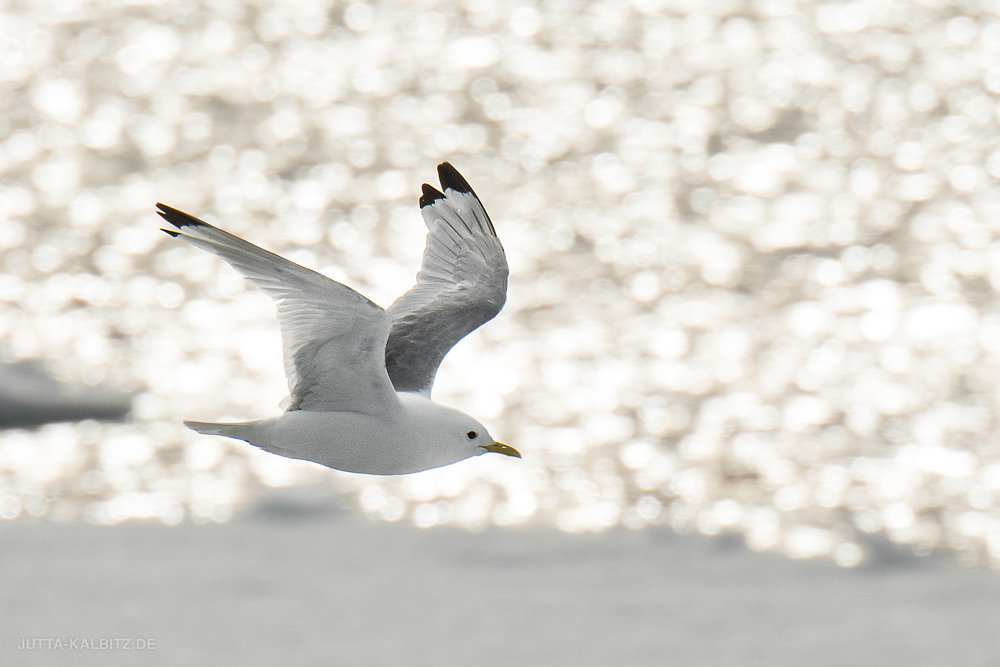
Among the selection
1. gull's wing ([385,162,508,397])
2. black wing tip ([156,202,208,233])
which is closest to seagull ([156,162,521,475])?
black wing tip ([156,202,208,233])

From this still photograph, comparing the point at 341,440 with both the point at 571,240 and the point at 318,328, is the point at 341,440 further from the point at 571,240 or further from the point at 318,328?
the point at 571,240

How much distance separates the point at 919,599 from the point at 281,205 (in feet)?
46.1

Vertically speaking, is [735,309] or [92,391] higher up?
[735,309]

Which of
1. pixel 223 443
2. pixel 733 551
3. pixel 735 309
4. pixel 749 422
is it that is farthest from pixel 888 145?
pixel 223 443

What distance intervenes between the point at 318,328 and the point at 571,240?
18441 millimetres

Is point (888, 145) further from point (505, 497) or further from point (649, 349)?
point (505, 497)

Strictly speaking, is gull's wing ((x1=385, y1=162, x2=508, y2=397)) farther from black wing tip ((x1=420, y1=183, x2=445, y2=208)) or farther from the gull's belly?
the gull's belly

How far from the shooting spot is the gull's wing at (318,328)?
23.6ft

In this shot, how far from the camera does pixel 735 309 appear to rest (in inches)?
923

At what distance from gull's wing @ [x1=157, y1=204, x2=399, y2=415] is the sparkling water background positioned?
39.8 feet

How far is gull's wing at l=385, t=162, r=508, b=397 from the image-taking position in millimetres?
8797

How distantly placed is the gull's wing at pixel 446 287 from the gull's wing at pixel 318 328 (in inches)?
40.0

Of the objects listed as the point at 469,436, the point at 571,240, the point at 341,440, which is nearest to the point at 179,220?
the point at 341,440

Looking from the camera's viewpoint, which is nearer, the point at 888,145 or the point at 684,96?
the point at 888,145
